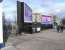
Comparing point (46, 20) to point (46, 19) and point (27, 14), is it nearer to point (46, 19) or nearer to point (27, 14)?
point (46, 19)

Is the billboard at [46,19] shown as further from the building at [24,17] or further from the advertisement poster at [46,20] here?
the building at [24,17]

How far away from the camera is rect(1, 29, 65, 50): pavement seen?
1312mm

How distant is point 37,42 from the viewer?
1340 mm

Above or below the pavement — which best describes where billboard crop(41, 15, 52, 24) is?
above

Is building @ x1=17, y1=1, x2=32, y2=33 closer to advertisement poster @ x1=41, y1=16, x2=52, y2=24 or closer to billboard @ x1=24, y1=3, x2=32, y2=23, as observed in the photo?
billboard @ x1=24, y1=3, x2=32, y2=23

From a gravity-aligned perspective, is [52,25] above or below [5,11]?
below

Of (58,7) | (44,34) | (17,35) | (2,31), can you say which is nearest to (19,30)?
(17,35)

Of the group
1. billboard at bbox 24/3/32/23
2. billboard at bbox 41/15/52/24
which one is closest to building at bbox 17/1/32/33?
billboard at bbox 24/3/32/23

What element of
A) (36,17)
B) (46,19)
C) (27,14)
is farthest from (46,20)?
(27,14)

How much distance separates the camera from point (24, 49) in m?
1.35

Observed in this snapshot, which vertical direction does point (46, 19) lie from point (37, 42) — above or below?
above

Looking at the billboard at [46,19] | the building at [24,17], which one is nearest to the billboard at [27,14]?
the building at [24,17]

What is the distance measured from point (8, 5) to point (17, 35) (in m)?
0.35

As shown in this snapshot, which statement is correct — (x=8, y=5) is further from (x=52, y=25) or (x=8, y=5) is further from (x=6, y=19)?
(x=52, y=25)
